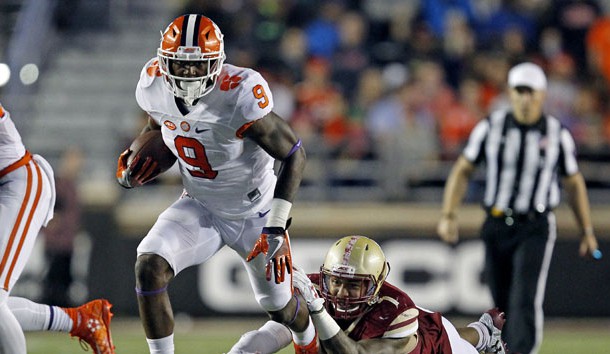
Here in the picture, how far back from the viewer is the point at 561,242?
10.2 metres

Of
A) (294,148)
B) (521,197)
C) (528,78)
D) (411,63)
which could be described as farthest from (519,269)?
(411,63)

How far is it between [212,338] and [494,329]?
3.44 meters

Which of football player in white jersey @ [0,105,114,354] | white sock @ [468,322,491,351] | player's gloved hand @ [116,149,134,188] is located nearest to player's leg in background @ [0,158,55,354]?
football player in white jersey @ [0,105,114,354]

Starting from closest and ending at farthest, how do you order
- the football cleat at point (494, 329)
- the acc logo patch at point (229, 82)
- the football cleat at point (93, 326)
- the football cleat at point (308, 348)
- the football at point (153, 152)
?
1. the acc logo patch at point (229, 82)
2. the football at point (153, 152)
3. the football cleat at point (308, 348)
4. the football cleat at point (93, 326)
5. the football cleat at point (494, 329)

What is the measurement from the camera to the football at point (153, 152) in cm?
547

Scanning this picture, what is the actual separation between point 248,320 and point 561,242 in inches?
109

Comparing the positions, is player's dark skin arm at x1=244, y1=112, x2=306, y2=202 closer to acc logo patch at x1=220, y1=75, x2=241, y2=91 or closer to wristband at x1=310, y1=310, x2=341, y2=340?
acc logo patch at x1=220, y1=75, x2=241, y2=91

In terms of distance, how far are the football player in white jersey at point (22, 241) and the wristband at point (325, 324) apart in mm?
1490

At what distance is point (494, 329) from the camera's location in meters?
6.05

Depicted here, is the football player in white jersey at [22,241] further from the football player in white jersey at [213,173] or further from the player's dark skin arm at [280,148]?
the player's dark skin arm at [280,148]

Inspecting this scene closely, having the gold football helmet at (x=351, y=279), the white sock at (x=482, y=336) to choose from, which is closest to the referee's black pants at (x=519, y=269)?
the white sock at (x=482, y=336)

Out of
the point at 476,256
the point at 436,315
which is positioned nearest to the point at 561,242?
the point at 476,256

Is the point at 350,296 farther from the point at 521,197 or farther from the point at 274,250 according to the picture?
the point at 521,197

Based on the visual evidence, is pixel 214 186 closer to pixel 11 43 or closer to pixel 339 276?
pixel 339 276
